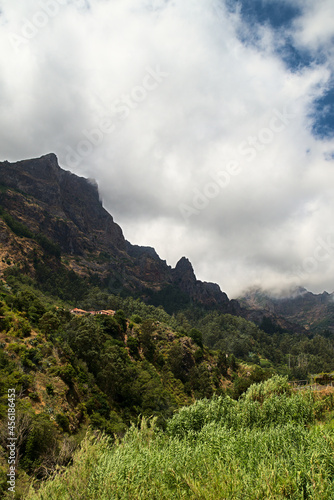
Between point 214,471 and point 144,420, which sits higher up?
point 214,471

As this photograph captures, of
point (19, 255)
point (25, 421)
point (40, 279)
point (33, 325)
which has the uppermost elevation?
point (19, 255)

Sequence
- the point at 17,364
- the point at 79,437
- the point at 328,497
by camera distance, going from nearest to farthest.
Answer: the point at 328,497 → the point at 79,437 → the point at 17,364

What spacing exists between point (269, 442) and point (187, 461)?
17.9 ft

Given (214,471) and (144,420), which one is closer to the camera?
(214,471)

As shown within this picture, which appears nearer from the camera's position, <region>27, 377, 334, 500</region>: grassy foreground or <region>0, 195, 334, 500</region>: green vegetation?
<region>27, 377, 334, 500</region>: grassy foreground

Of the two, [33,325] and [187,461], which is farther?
[33,325]

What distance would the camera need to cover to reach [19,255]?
13712 centimetres

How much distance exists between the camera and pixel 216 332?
173 metres

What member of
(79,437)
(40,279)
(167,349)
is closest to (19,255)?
(40,279)

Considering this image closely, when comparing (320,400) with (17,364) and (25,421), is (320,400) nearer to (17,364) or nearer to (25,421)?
(25,421)

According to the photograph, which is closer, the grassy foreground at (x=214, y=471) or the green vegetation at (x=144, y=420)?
the grassy foreground at (x=214, y=471)

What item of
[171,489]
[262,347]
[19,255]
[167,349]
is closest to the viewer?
[171,489]

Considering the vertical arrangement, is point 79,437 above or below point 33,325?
below

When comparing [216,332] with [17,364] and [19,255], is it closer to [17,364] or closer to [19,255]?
[19,255]
